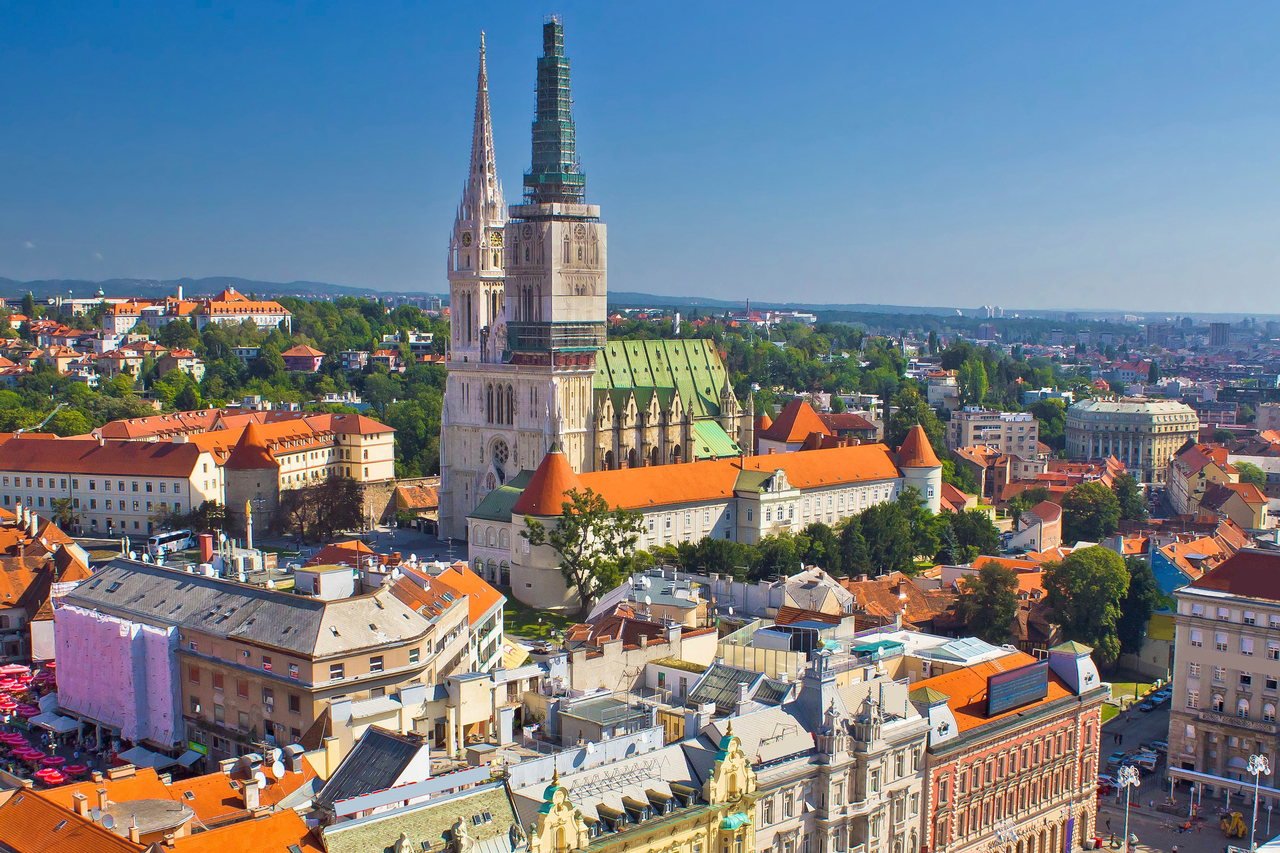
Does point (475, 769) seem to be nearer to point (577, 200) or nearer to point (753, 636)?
point (753, 636)

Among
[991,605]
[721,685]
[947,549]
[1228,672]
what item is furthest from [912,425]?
[721,685]

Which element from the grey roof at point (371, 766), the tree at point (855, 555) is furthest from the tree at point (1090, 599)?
the grey roof at point (371, 766)

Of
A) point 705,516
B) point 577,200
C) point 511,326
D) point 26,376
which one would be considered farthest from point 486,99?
point 26,376

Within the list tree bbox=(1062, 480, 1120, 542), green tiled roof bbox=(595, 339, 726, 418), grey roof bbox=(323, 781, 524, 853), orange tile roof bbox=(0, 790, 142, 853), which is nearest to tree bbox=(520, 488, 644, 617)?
green tiled roof bbox=(595, 339, 726, 418)

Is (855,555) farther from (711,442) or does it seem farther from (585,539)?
(711,442)

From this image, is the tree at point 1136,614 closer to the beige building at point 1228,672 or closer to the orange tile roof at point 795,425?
the beige building at point 1228,672

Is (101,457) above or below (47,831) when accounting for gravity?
above
